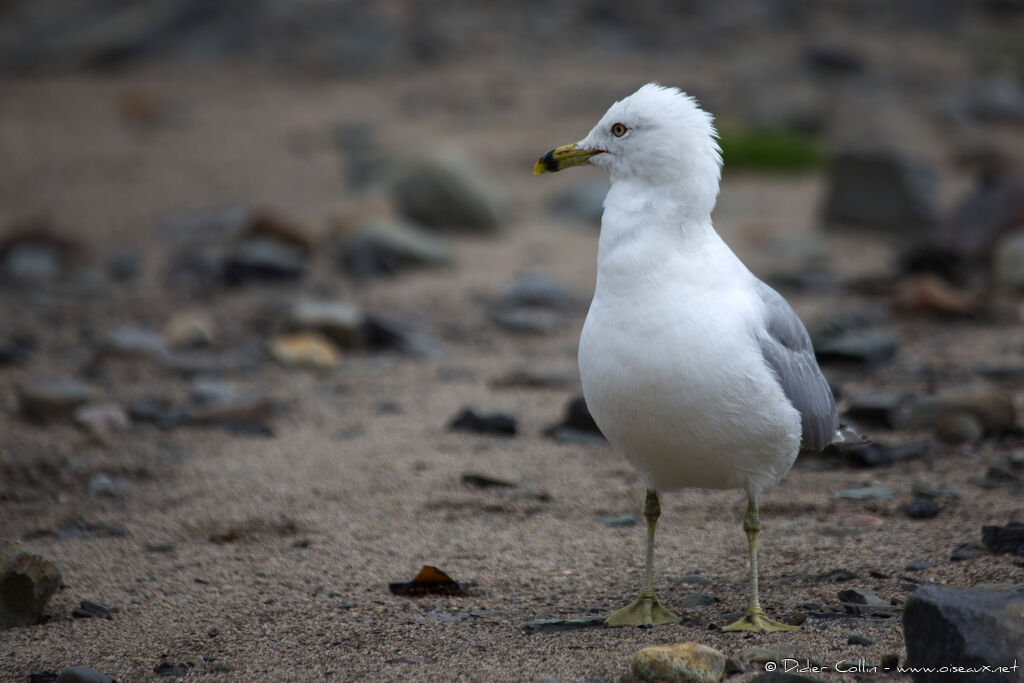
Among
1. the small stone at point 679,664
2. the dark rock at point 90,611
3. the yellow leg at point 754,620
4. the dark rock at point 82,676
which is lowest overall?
the dark rock at point 82,676

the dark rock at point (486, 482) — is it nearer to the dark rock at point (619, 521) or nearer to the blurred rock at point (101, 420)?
the dark rock at point (619, 521)

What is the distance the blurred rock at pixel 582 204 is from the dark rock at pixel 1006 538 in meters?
7.23

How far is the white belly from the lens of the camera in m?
3.94

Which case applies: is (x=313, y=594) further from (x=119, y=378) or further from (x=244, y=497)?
(x=119, y=378)


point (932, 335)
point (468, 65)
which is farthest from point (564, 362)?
point (468, 65)

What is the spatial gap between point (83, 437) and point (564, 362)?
322 centimetres

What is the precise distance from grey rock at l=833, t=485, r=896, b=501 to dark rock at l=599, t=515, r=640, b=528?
3.22ft

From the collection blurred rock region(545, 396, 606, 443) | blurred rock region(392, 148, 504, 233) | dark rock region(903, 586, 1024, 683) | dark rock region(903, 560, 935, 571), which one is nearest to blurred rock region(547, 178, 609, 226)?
blurred rock region(392, 148, 504, 233)

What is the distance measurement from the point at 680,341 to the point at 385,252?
253 inches

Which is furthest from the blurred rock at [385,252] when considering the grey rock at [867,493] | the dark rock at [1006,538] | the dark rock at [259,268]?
the dark rock at [1006,538]

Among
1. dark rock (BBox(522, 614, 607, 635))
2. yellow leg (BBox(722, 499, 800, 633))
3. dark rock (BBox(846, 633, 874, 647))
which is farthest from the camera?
dark rock (BBox(522, 614, 607, 635))

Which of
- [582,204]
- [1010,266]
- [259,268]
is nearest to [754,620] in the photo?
[1010,266]

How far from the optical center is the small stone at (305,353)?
8.05 meters

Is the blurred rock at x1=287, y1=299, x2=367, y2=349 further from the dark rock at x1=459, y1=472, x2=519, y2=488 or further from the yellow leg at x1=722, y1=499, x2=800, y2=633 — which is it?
the yellow leg at x1=722, y1=499, x2=800, y2=633
